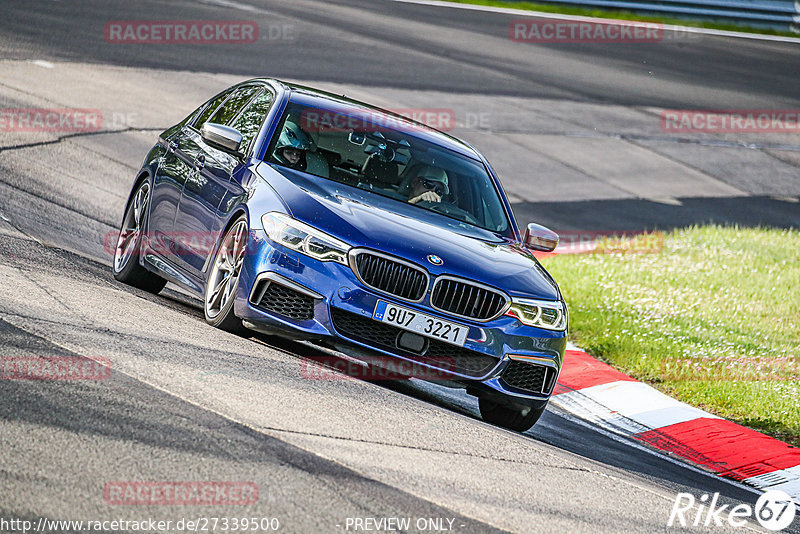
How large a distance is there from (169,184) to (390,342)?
2.64m

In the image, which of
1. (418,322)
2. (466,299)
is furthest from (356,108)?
(418,322)

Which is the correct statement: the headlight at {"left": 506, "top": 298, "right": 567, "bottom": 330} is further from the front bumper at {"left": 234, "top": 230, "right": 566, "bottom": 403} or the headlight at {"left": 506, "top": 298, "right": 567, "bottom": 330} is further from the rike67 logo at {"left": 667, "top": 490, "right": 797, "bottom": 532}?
the rike67 logo at {"left": 667, "top": 490, "right": 797, "bottom": 532}

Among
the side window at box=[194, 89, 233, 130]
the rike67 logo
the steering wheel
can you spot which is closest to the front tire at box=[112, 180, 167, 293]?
the side window at box=[194, 89, 233, 130]

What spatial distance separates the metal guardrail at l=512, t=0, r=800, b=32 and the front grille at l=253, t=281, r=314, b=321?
27065mm

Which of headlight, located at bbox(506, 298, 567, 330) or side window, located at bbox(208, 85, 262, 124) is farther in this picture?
side window, located at bbox(208, 85, 262, 124)

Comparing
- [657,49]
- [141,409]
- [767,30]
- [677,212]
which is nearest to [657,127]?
[677,212]

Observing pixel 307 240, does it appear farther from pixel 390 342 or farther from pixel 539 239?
Result: pixel 539 239

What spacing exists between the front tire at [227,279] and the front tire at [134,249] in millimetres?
1489

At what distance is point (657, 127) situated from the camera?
2306 centimetres

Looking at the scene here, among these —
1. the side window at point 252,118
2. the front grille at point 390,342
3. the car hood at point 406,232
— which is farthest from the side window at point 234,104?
the front grille at point 390,342

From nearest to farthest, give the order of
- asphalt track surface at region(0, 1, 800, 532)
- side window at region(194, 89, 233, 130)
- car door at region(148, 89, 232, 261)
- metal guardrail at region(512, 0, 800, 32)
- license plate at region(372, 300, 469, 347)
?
1. asphalt track surface at region(0, 1, 800, 532)
2. license plate at region(372, 300, 469, 347)
3. car door at region(148, 89, 232, 261)
4. side window at region(194, 89, 233, 130)
5. metal guardrail at region(512, 0, 800, 32)

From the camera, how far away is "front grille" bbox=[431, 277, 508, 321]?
7.10 metres

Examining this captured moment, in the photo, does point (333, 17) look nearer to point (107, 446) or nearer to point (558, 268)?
point (558, 268)

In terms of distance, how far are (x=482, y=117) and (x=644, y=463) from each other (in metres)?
13.7
